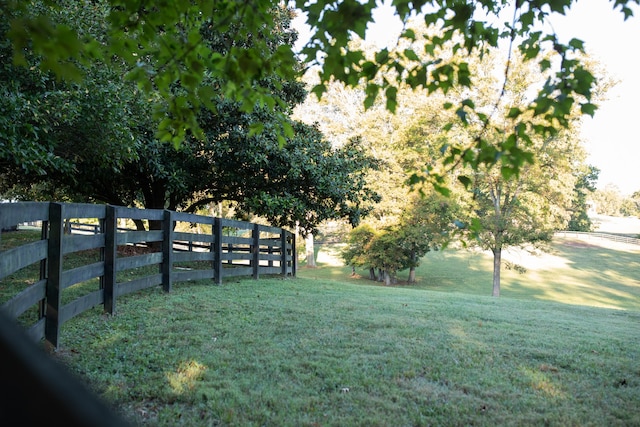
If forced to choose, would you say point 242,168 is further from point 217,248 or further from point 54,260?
point 54,260

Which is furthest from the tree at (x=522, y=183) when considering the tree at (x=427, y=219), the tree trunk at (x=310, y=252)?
the tree trunk at (x=310, y=252)

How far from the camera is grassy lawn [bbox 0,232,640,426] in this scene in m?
3.46

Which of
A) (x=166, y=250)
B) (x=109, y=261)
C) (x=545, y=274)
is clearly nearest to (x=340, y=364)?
(x=109, y=261)

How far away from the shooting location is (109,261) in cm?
598

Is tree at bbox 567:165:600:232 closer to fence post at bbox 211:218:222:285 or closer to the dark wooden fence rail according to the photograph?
fence post at bbox 211:218:222:285

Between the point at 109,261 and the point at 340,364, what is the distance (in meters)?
3.27

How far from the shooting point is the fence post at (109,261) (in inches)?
233

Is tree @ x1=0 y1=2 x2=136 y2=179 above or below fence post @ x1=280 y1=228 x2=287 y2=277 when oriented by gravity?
above

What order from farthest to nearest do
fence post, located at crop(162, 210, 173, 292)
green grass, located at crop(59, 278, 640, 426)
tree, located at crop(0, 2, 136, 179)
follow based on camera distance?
1. fence post, located at crop(162, 210, 173, 292)
2. tree, located at crop(0, 2, 136, 179)
3. green grass, located at crop(59, 278, 640, 426)

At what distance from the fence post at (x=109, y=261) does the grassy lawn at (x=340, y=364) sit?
0.18 metres

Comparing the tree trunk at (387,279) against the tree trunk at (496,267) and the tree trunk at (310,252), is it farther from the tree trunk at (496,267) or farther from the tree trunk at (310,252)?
the tree trunk at (310,252)

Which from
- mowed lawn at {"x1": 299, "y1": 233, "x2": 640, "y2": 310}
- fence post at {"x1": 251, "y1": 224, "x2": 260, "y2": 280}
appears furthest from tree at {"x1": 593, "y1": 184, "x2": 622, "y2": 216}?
fence post at {"x1": 251, "y1": 224, "x2": 260, "y2": 280}

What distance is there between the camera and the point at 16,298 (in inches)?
145

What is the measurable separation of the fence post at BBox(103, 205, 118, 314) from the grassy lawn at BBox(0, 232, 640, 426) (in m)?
0.18
